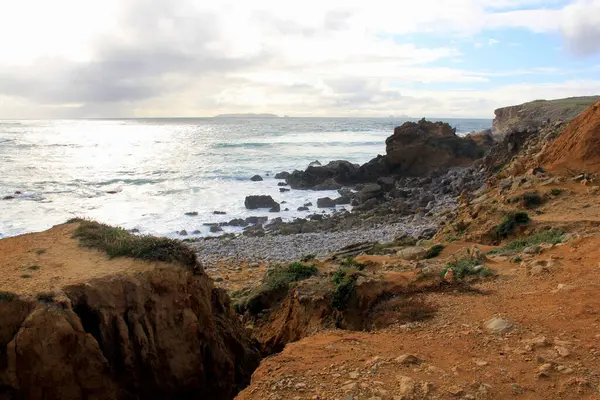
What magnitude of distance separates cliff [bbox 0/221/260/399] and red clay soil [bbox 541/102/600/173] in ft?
47.6

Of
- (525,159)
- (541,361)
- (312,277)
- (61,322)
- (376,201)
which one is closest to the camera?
(541,361)

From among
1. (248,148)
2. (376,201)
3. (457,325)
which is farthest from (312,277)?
(248,148)

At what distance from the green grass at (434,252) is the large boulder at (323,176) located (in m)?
24.5

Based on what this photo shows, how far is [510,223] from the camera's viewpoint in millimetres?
14648

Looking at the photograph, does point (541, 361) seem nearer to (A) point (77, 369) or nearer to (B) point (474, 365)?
(B) point (474, 365)

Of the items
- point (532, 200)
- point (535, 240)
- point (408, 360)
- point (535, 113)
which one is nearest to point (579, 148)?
point (532, 200)

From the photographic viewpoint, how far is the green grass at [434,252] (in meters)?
14.0

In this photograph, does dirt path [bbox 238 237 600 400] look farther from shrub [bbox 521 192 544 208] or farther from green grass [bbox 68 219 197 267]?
shrub [bbox 521 192 544 208]

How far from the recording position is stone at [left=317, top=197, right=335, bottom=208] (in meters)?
32.8

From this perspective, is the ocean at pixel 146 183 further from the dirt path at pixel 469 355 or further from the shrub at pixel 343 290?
the dirt path at pixel 469 355

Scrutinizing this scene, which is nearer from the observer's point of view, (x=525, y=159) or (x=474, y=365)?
(x=474, y=365)

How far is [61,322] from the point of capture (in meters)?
6.74

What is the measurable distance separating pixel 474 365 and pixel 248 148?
6348 centimetres

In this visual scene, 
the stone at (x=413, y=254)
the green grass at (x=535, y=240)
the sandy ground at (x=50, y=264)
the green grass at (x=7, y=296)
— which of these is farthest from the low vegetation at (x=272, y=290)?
the green grass at (x=7, y=296)
